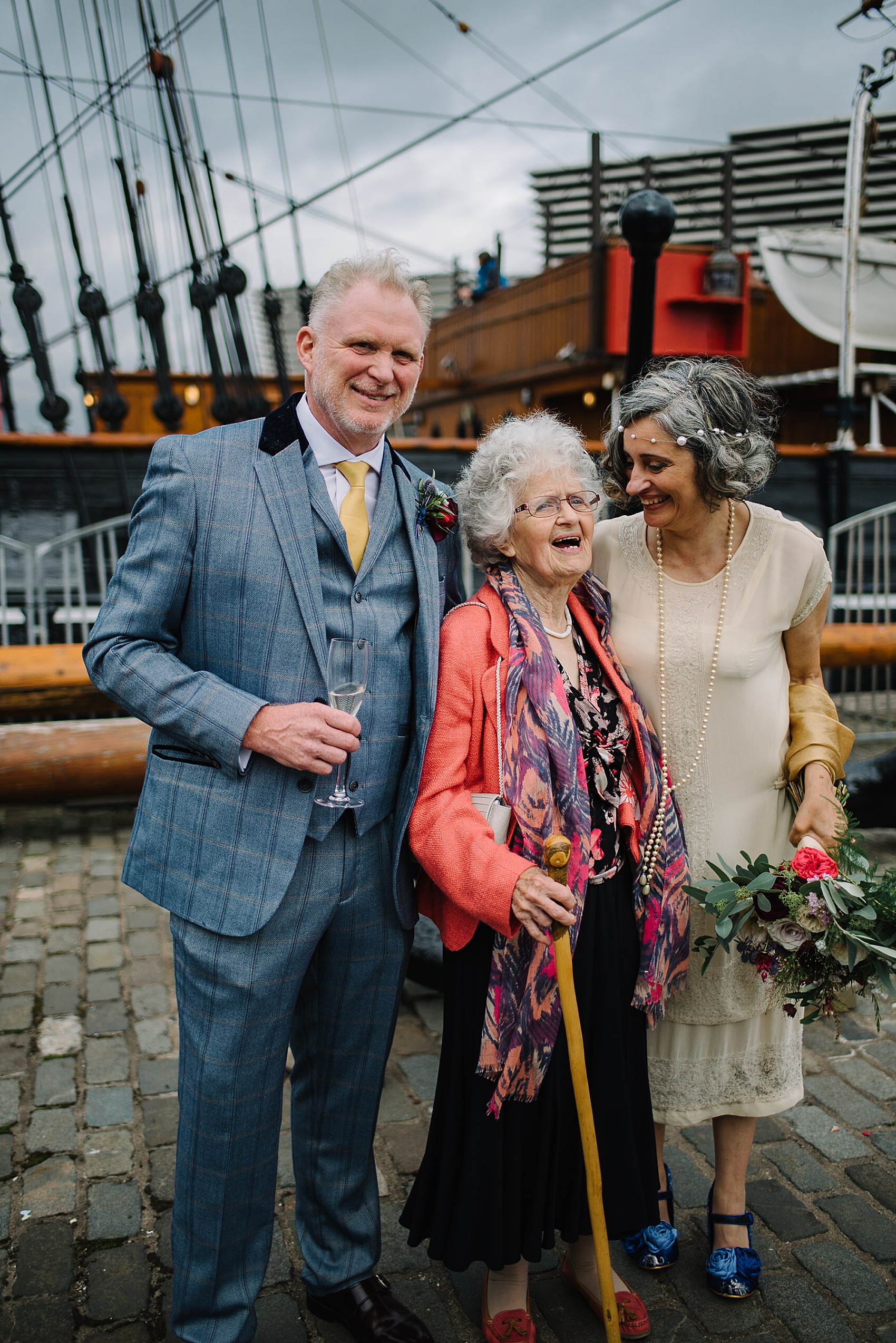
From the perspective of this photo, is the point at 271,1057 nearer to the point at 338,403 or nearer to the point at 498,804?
the point at 498,804

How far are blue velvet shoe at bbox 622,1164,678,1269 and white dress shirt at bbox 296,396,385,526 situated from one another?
1791 millimetres

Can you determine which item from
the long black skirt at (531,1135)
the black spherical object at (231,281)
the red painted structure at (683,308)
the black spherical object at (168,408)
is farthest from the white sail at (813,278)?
the long black skirt at (531,1135)

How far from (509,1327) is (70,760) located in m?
3.75

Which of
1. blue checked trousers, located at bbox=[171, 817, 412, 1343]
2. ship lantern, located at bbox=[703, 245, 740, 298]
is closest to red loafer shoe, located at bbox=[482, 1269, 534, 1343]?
blue checked trousers, located at bbox=[171, 817, 412, 1343]

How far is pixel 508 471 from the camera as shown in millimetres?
1947

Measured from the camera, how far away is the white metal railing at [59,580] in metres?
6.04

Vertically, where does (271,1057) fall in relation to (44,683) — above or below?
below

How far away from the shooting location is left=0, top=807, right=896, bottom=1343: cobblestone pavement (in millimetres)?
2053

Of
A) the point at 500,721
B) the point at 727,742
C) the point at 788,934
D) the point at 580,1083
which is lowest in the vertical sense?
the point at 580,1083

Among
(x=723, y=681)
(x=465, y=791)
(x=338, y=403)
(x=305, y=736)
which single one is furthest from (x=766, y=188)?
(x=305, y=736)

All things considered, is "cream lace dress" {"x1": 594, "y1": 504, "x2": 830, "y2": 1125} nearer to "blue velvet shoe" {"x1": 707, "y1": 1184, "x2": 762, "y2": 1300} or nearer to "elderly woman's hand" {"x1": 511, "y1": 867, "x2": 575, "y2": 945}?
"blue velvet shoe" {"x1": 707, "y1": 1184, "x2": 762, "y2": 1300}

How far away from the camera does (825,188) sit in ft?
66.9

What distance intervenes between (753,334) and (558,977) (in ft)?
41.7

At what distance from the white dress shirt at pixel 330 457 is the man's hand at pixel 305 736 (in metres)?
0.43
